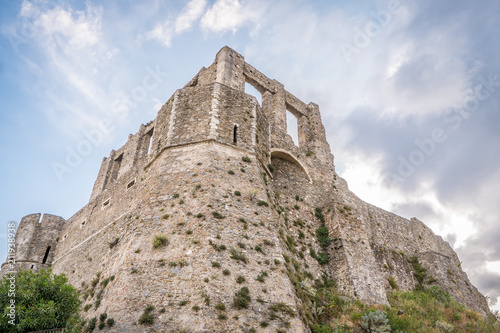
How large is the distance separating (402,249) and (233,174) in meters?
12.7

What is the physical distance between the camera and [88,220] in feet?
65.8

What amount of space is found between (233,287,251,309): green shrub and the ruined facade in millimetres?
144

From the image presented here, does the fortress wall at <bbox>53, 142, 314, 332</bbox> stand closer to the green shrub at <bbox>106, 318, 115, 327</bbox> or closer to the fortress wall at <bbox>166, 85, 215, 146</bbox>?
the green shrub at <bbox>106, 318, 115, 327</bbox>

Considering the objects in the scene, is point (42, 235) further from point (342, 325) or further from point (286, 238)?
point (342, 325)

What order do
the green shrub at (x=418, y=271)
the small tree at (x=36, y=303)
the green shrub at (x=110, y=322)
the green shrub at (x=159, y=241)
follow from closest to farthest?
the small tree at (x=36, y=303)
the green shrub at (x=110, y=322)
the green shrub at (x=159, y=241)
the green shrub at (x=418, y=271)

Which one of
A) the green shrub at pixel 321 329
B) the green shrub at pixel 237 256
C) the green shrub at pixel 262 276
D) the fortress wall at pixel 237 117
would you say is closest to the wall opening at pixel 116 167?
the fortress wall at pixel 237 117

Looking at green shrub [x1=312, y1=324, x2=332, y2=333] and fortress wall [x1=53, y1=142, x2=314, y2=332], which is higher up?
fortress wall [x1=53, y1=142, x2=314, y2=332]

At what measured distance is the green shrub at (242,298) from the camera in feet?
28.5

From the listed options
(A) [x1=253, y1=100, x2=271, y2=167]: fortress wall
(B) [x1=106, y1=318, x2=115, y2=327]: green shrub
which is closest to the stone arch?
(A) [x1=253, y1=100, x2=271, y2=167]: fortress wall

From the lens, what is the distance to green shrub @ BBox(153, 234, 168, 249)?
10047 mm

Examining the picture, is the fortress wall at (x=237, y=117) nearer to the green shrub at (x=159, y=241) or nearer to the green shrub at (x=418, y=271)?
the green shrub at (x=159, y=241)

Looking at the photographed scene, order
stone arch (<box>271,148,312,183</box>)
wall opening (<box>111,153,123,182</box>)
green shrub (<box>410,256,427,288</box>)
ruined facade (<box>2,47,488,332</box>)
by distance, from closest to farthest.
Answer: ruined facade (<box>2,47,488,332</box>) → stone arch (<box>271,148,312,183</box>) → green shrub (<box>410,256,427,288</box>) → wall opening (<box>111,153,123,182</box>)

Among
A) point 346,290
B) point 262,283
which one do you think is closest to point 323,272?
point 346,290

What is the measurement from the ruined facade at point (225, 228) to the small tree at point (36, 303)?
44.7 inches
